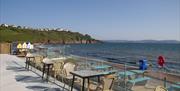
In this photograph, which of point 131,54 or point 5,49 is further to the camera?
point 131,54

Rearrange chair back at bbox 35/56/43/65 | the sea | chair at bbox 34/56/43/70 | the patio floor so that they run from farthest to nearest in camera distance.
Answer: the sea, chair back at bbox 35/56/43/65, chair at bbox 34/56/43/70, the patio floor

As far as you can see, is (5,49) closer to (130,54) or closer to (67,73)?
(67,73)

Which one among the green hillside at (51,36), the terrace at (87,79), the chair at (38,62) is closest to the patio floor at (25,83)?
the terrace at (87,79)

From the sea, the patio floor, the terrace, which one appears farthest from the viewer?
the sea

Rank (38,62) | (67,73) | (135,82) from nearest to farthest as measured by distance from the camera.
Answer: (135,82) < (67,73) < (38,62)

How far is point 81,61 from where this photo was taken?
12.2 meters

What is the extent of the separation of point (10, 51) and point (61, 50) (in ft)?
30.3

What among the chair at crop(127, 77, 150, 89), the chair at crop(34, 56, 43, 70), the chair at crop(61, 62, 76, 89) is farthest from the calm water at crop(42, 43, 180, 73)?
the chair at crop(34, 56, 43, 70)

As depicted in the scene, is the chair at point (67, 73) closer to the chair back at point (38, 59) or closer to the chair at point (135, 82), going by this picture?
the chair at point (135, 82)

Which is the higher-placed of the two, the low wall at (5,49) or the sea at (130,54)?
the low wall at (5,49)

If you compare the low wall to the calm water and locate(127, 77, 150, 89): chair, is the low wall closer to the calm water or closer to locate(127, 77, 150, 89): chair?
the calm water

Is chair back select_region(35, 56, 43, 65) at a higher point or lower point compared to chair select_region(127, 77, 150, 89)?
higher

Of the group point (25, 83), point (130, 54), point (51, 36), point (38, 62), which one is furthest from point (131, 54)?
point (51, 36)

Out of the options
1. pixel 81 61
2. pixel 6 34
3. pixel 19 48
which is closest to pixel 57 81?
pixel 81 61
